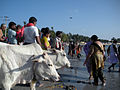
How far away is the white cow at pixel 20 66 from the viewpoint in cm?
295

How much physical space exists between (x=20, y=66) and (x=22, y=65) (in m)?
0.05

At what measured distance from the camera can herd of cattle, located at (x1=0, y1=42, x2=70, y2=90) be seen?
297cm

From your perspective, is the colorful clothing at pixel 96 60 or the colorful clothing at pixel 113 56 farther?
the colorful clothing at pixel 113 56

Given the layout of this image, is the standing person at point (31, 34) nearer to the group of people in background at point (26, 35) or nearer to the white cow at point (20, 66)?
the group of people in background at point (26, 35)

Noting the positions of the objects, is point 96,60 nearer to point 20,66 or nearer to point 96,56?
point 96,56

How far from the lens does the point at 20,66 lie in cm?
320

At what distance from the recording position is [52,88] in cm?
528

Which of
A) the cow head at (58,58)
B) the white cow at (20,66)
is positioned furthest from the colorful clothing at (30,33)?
the white cow at (20,66)

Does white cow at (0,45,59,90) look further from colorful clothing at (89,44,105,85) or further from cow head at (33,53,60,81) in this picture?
colorful clothing at (89,44,105,85)

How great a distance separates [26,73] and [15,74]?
11.1 inches

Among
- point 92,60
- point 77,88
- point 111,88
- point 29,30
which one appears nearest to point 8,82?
point 29,30

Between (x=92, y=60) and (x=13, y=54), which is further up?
(x=13, y=54)

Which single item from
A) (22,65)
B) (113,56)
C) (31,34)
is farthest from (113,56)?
(22,65)

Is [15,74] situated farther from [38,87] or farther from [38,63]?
[38,87]
